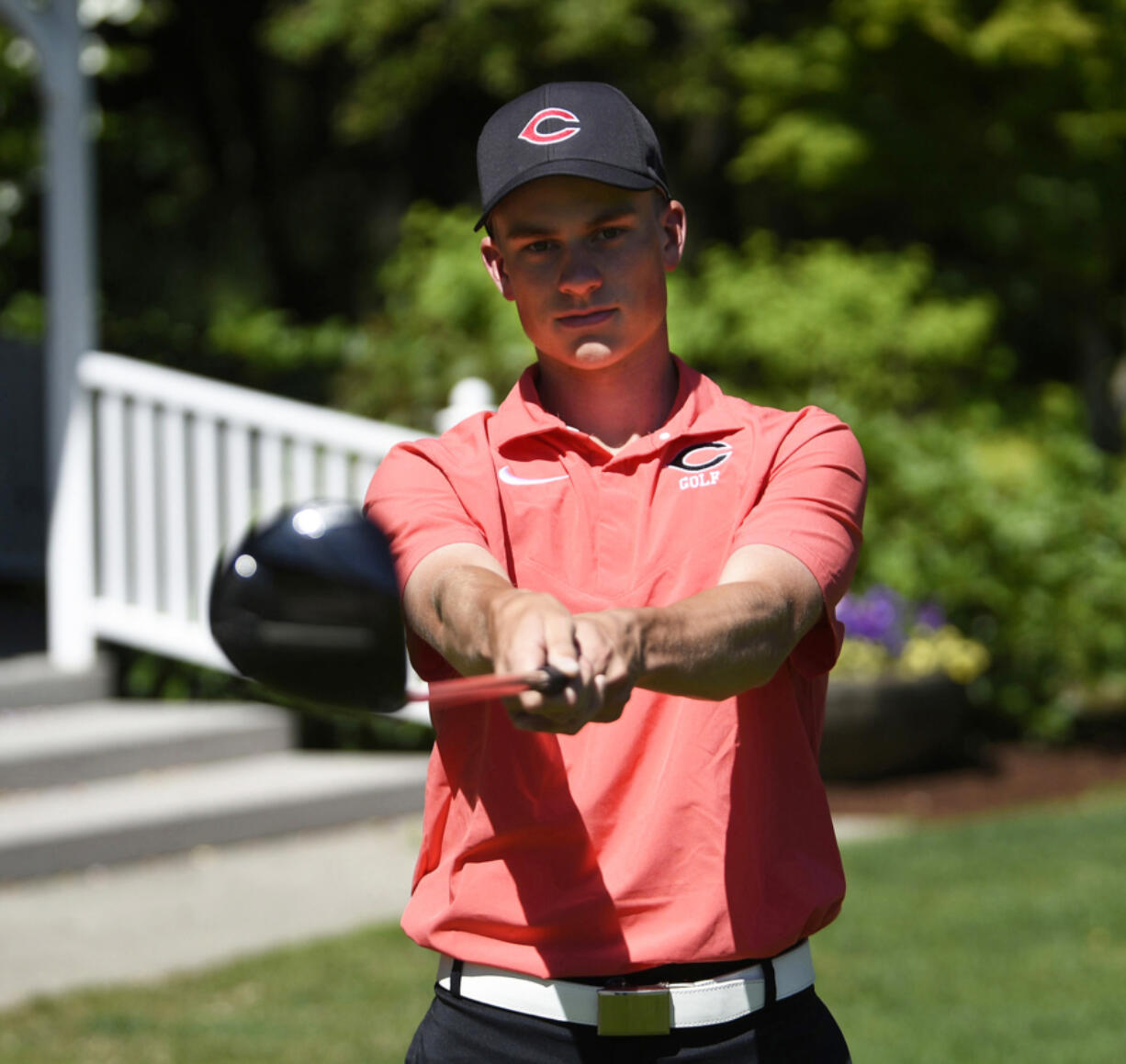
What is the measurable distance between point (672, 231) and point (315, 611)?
2.77 ft

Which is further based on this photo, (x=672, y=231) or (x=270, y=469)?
(x=270, y=469)

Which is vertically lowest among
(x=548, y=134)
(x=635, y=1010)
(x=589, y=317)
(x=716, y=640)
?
(x=635, y=1010)

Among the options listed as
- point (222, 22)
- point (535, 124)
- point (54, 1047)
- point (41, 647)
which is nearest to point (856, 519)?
point (535, 124)

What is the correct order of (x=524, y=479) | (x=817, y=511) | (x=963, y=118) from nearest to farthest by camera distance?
1. (x=817, y=511)
2. (x=524, y=479)
3. (x=963, y=118)

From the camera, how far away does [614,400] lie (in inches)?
83.1

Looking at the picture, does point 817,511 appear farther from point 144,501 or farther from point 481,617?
point 144,501

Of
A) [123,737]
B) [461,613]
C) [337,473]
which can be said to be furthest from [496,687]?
[337,473]

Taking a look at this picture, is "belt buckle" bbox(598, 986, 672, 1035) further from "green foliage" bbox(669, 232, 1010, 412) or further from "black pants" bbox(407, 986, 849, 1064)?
"green foliage" bbox(669, 232, 1010, 412)

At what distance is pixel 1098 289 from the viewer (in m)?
12.4

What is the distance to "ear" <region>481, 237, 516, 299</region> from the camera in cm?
211

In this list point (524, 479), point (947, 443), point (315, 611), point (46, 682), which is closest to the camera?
point (315, 611)

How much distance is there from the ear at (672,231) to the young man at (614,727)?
0.10 feet

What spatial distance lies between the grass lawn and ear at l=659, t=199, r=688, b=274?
3.01 metres

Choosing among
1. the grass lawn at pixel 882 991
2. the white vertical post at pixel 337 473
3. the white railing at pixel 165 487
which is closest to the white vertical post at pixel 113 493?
the white railing at pixel 165 487
